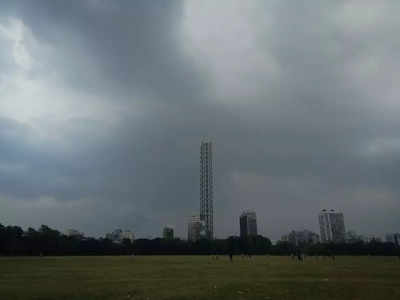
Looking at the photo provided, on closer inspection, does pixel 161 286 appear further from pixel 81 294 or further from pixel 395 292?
pixel 395 292

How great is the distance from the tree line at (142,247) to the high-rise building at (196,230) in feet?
53.0

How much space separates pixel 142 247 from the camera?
145m

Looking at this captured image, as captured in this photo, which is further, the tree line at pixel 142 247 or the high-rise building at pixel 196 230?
the high-rise building at pixel 196 230

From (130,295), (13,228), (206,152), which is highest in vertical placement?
(206,152)

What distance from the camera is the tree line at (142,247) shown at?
4754 inches

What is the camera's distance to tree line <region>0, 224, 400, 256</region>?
4754 inches

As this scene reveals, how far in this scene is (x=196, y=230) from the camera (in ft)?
605

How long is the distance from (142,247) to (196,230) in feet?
147

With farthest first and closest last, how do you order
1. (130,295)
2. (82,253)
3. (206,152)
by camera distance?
(206,152) → (82,253) → (130,295)

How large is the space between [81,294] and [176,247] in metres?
126

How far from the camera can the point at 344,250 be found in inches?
5251

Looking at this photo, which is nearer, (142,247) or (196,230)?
(142,247)

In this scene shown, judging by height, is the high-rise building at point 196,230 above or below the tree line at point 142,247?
above

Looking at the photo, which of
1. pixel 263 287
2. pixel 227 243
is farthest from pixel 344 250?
pixel 263 287
